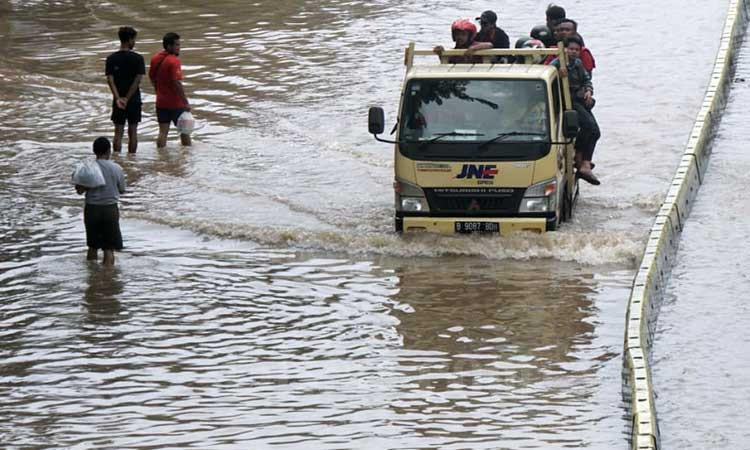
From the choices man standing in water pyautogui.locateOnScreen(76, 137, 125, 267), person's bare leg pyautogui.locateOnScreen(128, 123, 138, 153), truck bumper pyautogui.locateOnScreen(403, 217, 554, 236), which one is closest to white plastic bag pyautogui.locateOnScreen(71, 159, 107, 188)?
man standing in water pyautogui.locateOnScreen(76, 137, 125, 267)

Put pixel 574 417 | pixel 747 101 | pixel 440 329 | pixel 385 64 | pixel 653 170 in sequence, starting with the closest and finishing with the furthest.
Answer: pixel 574 417
pixel 440 329
pixel 653 170
pixel 747 101
pixel 385 64

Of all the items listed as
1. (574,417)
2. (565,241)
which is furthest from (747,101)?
(574,417)

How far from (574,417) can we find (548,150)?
5282 mm

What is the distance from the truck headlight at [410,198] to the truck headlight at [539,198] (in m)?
1.04

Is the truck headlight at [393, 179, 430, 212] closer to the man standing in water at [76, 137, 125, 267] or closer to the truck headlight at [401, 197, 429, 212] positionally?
the truck headlight at [401, 197, 429, 212]

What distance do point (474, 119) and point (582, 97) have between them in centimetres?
232

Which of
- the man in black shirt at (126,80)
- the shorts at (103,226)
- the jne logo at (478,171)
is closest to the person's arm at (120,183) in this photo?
the shorts at (103,226)

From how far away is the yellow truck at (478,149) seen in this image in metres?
16.0

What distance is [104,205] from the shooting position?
51.3 ft

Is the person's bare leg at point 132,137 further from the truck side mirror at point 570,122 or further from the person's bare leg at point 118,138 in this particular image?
the truck side mirror at point 570,122

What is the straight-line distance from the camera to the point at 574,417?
36.8 ft

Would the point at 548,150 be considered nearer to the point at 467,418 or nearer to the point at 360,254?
the point at 360,254

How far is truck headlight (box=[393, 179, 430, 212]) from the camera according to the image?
1630cm

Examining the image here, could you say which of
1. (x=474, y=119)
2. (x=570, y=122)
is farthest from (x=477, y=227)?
(x=570, y=122)
